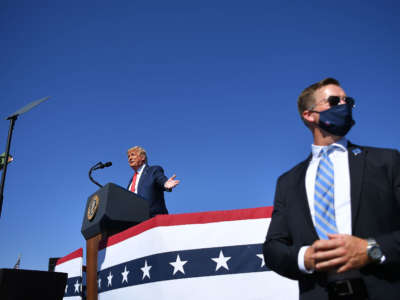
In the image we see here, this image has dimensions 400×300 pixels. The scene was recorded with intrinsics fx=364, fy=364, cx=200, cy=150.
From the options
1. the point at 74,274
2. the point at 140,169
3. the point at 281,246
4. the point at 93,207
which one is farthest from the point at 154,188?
the point at 281,246

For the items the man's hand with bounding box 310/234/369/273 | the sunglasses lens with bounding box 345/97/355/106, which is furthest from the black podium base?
the sunglasses lens with bounding box 345/97/355/106

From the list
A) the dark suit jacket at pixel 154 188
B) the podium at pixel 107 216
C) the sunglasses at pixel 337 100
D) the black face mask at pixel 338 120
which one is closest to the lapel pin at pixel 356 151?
the black face mask at pixel 338 120

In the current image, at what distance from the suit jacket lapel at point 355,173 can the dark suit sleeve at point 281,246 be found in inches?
11.5

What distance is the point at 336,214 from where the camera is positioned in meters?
1.55

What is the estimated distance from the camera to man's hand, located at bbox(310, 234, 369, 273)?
1332 millimetres

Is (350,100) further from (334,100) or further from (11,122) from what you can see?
(11,122)

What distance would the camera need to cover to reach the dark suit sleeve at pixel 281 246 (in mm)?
1538

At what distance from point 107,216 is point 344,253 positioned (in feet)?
9.27

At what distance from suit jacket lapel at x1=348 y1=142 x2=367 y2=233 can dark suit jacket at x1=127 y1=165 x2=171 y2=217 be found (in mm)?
3051

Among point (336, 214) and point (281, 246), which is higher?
point (336, 214)

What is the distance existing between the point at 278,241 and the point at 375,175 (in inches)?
20.2

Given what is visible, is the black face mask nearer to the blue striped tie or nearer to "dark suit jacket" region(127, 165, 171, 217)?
the blue striped tie

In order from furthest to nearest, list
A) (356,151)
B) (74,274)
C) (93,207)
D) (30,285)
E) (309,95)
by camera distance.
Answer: (74,274) < (93,207) < (30,285) < (309,95) < (356,151)

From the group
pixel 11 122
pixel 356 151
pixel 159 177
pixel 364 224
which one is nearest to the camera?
pixel 364 224
